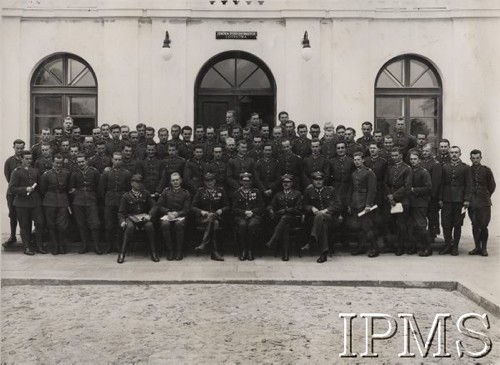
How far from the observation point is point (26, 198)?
9.79 meters

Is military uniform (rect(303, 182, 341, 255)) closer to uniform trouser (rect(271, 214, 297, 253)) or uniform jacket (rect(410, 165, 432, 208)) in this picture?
uniform trouser (rect(271, 214, 297, 253))

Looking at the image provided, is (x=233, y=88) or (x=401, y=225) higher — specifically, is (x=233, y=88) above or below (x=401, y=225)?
above

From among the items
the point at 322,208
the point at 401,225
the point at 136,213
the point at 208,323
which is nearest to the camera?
the point at 208,323

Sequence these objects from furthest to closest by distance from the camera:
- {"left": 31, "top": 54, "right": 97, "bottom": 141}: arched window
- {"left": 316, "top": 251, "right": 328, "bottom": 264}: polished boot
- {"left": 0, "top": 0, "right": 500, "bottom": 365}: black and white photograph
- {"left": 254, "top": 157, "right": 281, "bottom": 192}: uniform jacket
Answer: {"left": 31, "top": 54, "right": 97, "bottom": 141}: arched window → {"left": 254, "top": 157, "right": 281, "bottom": 192}: uniform jacket → {"left": 316, "top": 251, "right": 328, "bottom": 264}: polished boot → {"left": 0, "top": 0, "right": 500, "bottom": 365}: black and white photograph

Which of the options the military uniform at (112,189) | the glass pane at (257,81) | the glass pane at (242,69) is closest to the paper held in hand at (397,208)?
the military uniform at (112,189)

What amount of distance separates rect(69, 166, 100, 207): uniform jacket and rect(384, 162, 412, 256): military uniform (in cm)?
511

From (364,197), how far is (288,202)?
4.40ft

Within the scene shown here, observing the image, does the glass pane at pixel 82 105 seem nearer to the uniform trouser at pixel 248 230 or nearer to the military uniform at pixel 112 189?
the military uniform at pixel 112 189

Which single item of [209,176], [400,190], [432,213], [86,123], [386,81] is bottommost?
[432,213]

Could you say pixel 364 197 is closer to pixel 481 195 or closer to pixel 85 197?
pixel 481 195

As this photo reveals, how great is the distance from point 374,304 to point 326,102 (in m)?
6.97

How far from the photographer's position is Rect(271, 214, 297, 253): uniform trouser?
370 inches

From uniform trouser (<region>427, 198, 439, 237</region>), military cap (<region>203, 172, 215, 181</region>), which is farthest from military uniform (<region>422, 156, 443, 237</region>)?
military cap (<region>203, 172, 215, 181</region>)

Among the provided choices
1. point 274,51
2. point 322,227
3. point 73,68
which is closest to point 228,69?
point 274,51
